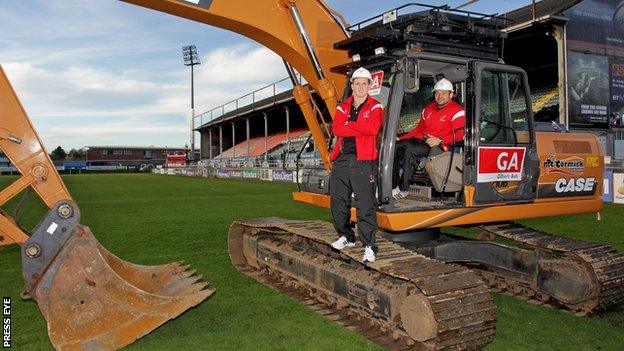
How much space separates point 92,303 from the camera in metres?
4.32

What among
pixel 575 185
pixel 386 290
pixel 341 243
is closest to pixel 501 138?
pixel 575 185

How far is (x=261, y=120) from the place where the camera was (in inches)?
2323

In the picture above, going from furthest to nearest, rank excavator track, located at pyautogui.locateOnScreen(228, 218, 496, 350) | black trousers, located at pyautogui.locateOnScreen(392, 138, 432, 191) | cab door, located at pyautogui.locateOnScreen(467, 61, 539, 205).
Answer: black trousers, located at pyautogui.locateOnScreen(392, 138, 432, 191) → cab door, located at pyautogui.locateOnScreen(467, 61, 539, 205) → excavator track, located at pyautogui.locateOnScreen(228, 218, 496, 350)

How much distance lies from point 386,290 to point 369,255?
1.10 feet

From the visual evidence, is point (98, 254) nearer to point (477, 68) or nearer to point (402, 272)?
point (402, 272)

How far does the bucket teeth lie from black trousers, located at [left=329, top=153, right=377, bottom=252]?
1476 mm

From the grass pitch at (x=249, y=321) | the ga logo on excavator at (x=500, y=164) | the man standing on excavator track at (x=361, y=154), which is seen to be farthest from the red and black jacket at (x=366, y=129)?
the grass pitch at (x=249, y=321)

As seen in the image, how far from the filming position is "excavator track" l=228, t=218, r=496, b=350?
13.4ft

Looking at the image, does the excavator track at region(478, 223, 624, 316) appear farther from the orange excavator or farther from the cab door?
the cab door

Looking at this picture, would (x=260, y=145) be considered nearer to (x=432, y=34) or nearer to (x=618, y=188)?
(x=618, y=188)

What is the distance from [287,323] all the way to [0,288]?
3900mm

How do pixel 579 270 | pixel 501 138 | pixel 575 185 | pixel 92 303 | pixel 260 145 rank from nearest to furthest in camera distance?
pixel 92 303 < pixel 579 270 < pixel 501 138 < pixel 575 185 < pixel 260 145

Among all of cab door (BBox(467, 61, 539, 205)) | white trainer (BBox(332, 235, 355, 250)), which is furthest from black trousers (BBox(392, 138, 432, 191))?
white trainer (BBox(332, 235, 355, 250))

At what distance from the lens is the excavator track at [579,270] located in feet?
17.9
